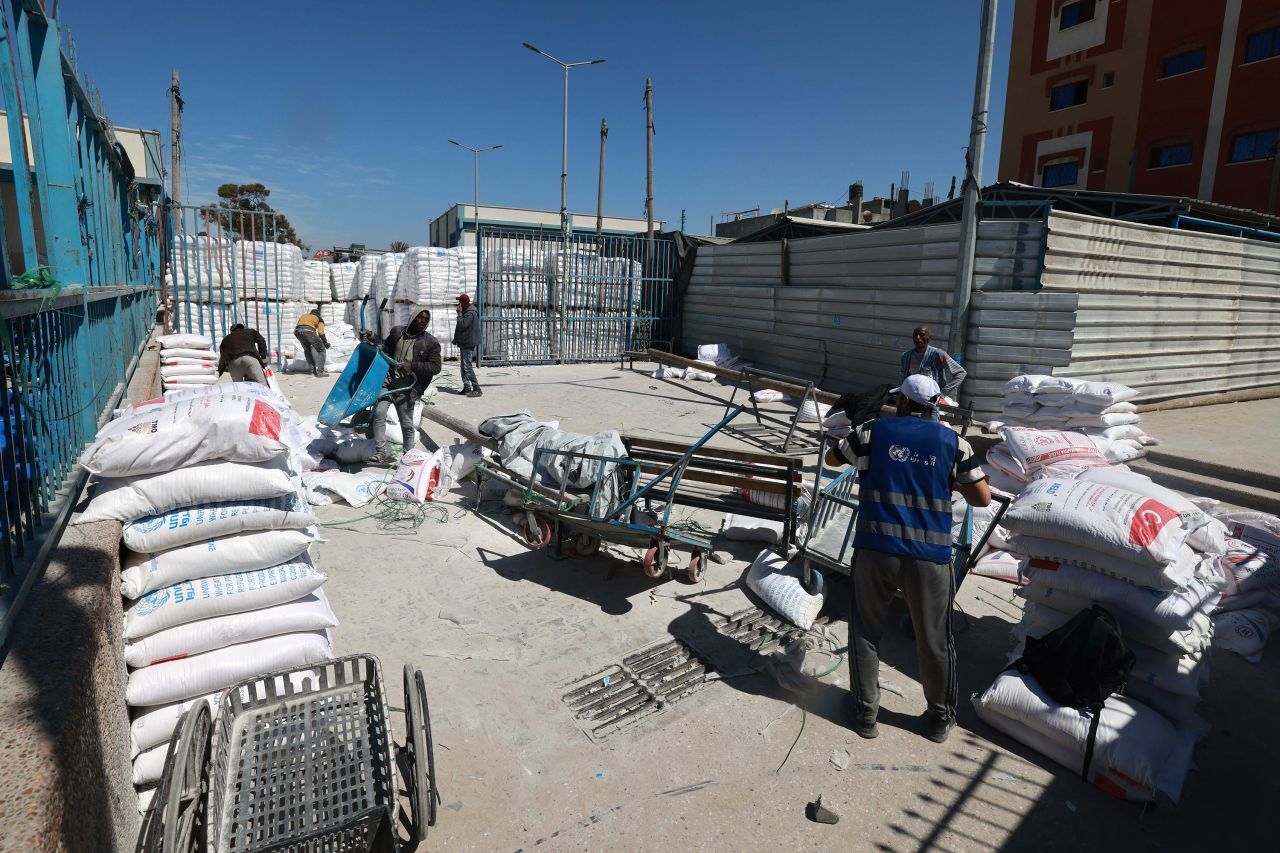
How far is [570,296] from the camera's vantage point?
1644 cm

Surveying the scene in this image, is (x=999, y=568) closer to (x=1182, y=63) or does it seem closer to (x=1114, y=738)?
→ (x=1114, y=738)

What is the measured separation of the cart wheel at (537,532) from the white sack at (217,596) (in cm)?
205

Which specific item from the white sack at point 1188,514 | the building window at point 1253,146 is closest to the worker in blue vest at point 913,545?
the white sack at point 1188,514

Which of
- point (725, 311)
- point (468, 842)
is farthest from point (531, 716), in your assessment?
point (725, 311)

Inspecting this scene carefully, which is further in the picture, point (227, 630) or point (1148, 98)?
point (1148, 98)

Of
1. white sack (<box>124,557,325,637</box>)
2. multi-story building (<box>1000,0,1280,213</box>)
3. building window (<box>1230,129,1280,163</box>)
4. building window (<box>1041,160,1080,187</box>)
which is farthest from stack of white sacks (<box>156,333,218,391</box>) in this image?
building window (<box>1041,160,1080,187</box>)

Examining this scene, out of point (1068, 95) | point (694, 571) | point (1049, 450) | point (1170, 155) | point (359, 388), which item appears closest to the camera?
point (694, 571)

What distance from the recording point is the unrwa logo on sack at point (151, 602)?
2.80 meters

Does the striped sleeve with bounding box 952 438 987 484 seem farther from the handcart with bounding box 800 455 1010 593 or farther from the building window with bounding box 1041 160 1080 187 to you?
the building window with bounding box 1041 160 1080 187

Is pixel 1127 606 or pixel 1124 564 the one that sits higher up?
pixel 1124 564

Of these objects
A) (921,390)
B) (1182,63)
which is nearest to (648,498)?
(921,390)

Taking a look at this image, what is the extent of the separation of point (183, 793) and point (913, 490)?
3.01 metres

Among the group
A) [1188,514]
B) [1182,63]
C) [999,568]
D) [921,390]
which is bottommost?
[999,568]

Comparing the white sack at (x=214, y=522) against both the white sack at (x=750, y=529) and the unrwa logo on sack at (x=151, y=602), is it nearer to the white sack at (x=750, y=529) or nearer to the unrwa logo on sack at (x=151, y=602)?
the unrwa logo on sack at (x=151, y=602)
